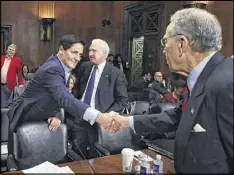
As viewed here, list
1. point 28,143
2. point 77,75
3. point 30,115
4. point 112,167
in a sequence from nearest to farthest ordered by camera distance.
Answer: point 112,167 → point 28,143 → point 30,115 → point 77,75

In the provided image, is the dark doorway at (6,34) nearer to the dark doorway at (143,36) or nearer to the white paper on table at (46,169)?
the dark doorway at (143,36)

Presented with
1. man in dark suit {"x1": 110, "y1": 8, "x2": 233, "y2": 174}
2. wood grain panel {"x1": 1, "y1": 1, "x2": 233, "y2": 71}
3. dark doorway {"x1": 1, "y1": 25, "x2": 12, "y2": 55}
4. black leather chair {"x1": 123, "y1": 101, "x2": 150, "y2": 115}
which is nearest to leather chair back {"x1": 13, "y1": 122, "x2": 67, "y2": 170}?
man in dark suit {"x1": 110, "y1": 8, "x2": 233, "y2": 174}

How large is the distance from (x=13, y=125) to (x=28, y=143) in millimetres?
184

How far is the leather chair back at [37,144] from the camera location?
7.16 ft

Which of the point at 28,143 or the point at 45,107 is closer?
the point at 28,143

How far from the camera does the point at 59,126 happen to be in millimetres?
2352

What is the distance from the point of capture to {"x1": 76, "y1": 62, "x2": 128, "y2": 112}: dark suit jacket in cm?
339

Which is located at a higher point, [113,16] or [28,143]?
[113,16]

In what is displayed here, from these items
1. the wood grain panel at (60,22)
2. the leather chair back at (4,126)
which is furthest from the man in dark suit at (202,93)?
the wood grain panel at (60,22)

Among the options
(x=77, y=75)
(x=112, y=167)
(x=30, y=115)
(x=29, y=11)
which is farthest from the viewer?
(x=29, y=11)

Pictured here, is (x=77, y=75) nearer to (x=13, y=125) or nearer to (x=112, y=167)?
(x=13, y=125)

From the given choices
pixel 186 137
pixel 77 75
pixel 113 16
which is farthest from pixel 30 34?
pixel 186 137

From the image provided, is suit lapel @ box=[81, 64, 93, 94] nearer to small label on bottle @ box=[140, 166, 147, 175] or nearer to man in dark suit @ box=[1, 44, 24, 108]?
small label on bottle @ box=[140, 166, 147, 175]

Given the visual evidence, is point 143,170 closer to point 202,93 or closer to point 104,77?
point 202,93
